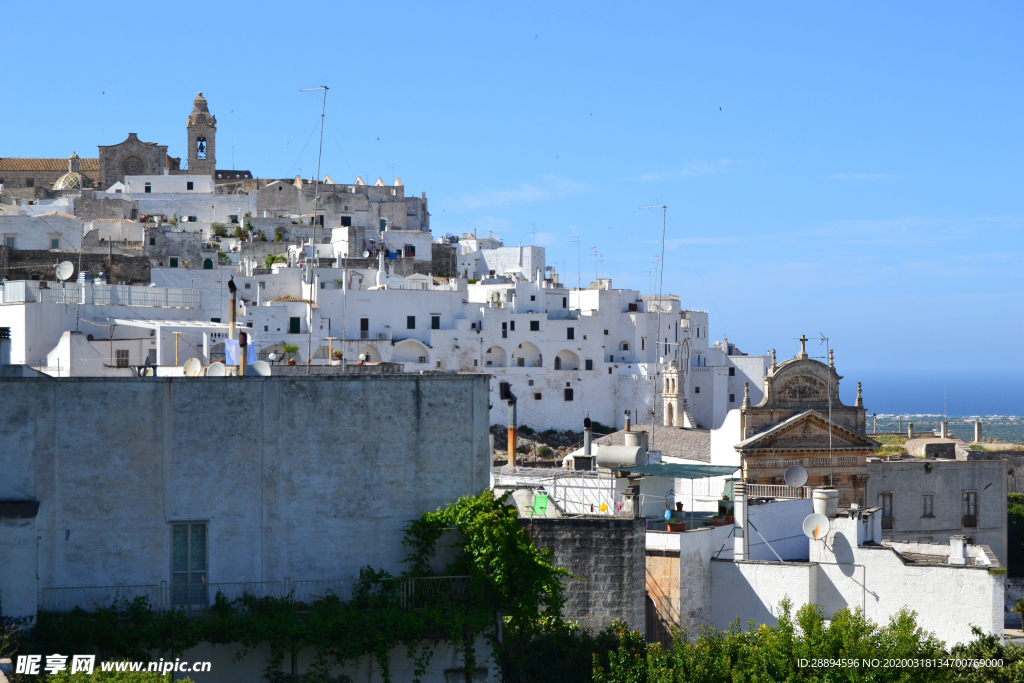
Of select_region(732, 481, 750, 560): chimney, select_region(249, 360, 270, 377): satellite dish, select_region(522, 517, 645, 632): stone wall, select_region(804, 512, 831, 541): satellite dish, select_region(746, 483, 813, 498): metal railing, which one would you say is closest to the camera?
select_region(249, 360, 270, 377): satellite dish

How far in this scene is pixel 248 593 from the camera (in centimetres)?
1479

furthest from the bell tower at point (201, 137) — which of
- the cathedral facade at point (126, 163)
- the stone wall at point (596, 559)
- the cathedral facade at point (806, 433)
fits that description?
the stone wall at point (596, 559)

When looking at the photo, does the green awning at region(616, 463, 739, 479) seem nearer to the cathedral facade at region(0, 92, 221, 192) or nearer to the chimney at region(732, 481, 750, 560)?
the chimney at region(732, 481, 750, 560)

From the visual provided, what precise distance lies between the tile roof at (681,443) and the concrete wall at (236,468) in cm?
2006

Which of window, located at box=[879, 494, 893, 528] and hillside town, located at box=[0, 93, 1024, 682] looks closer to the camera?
hillside town, located at box=[0, 93, 1024, 682]

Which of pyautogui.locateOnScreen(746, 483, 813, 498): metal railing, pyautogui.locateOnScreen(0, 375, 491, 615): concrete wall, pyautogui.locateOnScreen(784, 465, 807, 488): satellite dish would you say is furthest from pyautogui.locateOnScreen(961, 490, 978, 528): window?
pyautogui.locateOnScreen(0, 375, 491, 615): concrete wall

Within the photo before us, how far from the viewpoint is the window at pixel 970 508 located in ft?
120

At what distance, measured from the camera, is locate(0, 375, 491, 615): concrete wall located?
14312 millimetres

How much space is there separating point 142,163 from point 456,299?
32.9 meters

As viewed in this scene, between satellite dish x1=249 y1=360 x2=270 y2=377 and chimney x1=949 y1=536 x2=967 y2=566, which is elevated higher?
satellite dish x1=249 y1=360 x2=270 y2=377

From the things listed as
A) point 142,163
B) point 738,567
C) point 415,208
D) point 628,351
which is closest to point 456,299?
point 628,351

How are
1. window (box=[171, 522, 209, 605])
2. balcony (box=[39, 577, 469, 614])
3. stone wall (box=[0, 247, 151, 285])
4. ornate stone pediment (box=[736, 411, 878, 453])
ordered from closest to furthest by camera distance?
balcony (box=[39, 577, 469, 614]) → window (box=[171, 522, 209, 605]) → ornate stone pediment (box=[736, 411, 878, 453]) → stone wall (box=[0, 247, 151, 285])

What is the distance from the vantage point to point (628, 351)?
6938cm

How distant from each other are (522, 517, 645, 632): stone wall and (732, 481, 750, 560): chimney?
374 centimetres
